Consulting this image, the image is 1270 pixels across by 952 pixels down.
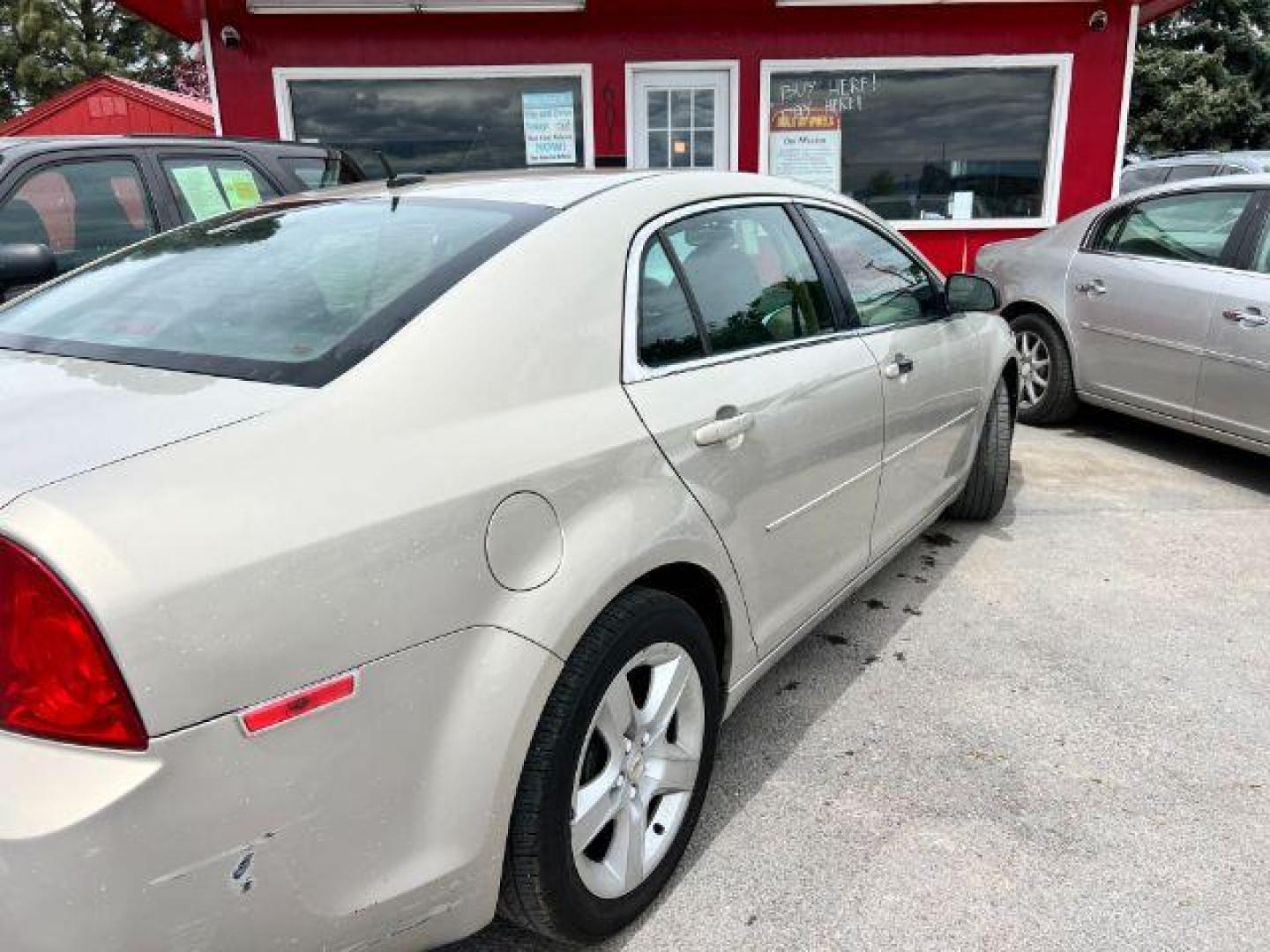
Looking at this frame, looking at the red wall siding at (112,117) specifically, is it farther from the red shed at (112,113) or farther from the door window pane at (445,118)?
the door window pane at (445,118)

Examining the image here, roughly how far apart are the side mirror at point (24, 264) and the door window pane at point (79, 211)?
0.57 m

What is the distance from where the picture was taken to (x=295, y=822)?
1464 mm

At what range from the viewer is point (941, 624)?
3668 mm

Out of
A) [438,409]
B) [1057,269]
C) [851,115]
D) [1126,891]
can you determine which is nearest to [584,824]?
[438,409]

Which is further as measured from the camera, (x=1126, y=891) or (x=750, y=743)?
(x=750, y=743)

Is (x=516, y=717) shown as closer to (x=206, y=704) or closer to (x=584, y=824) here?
(x=584, y=824)

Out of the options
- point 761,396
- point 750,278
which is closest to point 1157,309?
point 750,278

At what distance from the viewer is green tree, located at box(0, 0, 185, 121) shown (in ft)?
88.5

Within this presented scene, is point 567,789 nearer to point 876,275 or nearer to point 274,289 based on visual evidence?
point 274,289

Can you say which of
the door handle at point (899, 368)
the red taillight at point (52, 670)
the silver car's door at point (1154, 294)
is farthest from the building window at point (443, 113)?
the red taillight at point (52, 670)

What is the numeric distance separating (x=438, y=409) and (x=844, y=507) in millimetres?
1549

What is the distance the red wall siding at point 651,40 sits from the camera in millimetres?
8406

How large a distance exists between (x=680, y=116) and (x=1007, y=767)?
23.9ft

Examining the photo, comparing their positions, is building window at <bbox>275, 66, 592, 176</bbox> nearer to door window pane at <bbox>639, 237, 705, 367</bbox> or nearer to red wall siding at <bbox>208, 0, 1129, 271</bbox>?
red wall siding at <bbox>208, 0, 1129, 271</bbox>
